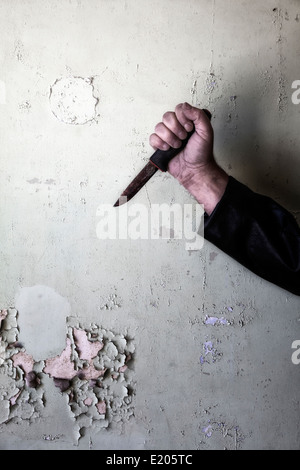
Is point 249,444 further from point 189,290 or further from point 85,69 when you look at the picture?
point 85,69

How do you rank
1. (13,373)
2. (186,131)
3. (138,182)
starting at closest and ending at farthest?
(186,131)
(138,182)
(13,373)

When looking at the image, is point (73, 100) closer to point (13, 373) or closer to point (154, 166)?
point (154, 166)

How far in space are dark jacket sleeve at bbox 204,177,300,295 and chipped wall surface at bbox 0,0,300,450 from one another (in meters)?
0.25

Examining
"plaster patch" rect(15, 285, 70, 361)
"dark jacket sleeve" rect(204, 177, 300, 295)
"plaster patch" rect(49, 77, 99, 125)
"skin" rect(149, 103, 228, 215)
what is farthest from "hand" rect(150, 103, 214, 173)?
"plaster patch" rect(15, 285, 70, 361)

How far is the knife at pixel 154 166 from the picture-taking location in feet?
4.77

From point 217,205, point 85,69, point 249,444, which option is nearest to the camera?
point 217,205

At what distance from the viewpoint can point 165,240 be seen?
5.60 ft

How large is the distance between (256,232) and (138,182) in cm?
48

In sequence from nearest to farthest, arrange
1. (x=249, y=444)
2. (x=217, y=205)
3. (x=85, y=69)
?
(x=217, y=205) < (x=85, y=69) < (x=249, y=444)

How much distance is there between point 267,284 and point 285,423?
0.61m

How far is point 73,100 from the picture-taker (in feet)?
5.33

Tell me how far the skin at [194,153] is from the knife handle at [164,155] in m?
0.02

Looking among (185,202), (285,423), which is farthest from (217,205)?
(285,423)

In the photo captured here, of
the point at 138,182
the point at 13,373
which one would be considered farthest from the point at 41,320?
the point at 138,182
